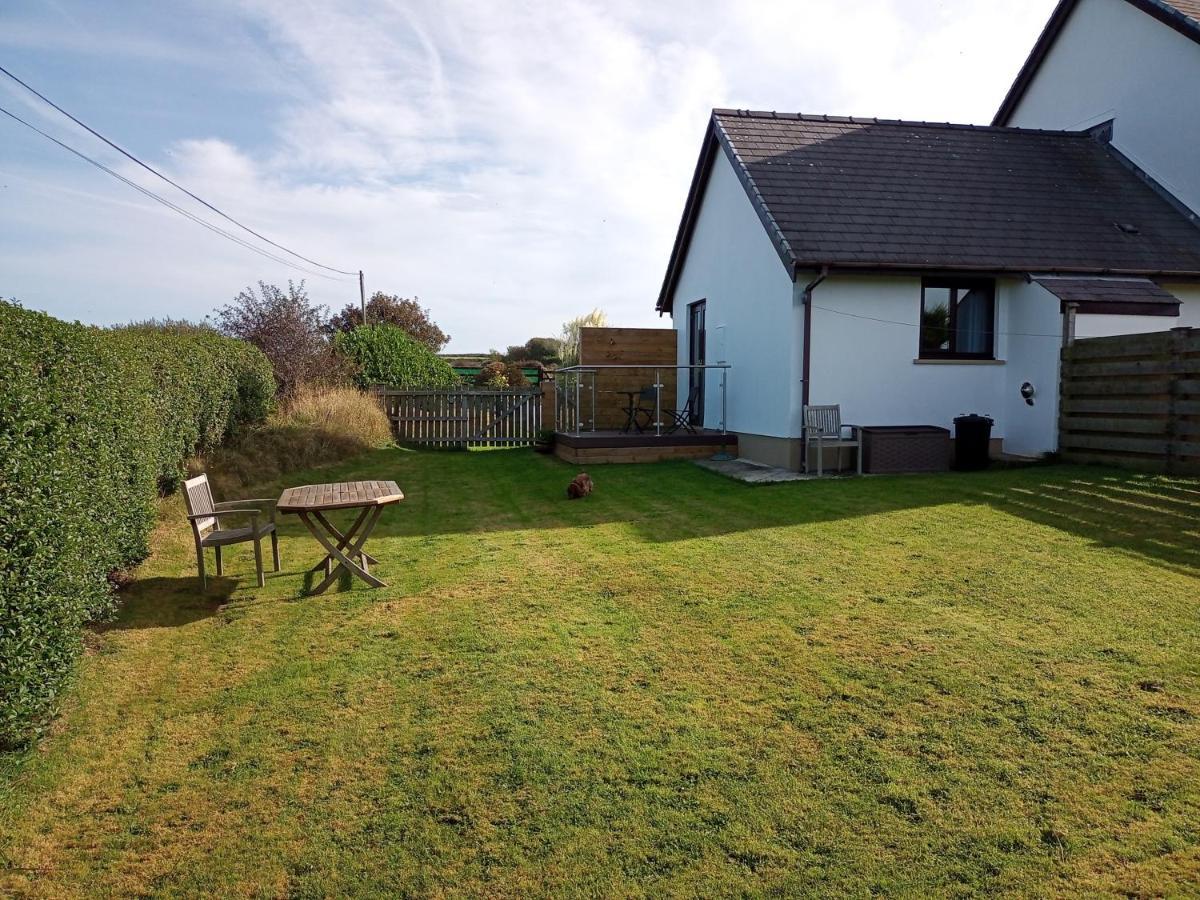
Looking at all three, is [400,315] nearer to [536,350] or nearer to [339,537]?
[536,350]

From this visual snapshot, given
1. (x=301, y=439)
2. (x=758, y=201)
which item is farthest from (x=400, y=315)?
(x=758, y=201)

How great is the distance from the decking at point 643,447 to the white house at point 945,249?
0.59 meters

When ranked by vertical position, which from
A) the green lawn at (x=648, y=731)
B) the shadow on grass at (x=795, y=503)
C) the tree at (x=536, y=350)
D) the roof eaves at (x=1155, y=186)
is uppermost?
the roof eaves at (x=1155, y=186)

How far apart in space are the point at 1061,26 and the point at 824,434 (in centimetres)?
1304

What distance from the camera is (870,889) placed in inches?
109

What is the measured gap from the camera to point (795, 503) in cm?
971

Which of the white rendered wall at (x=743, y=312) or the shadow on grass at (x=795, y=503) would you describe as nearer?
the shadow on grass at (x=795, y=503)

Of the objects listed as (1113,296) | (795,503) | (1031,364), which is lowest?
(795,503)

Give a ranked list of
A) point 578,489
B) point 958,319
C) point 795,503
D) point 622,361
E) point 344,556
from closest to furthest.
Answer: point 344,556
point 795,503
point 578,489
point 958,319
point 622,361

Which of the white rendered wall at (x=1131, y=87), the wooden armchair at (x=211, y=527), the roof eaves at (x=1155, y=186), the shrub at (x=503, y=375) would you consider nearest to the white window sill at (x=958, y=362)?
the roof eaves at (x=1155, y=186)

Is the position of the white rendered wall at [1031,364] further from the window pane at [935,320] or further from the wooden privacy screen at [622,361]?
the wooden privacy screen at [622,361]

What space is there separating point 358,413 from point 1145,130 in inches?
670

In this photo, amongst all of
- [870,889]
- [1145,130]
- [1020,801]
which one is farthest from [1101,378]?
[870,889]

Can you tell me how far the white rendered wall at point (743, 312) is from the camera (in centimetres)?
1289
